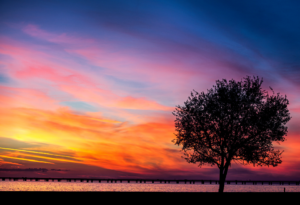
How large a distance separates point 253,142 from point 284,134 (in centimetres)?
427

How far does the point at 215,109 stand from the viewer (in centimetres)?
4019

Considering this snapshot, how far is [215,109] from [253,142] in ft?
22.0
